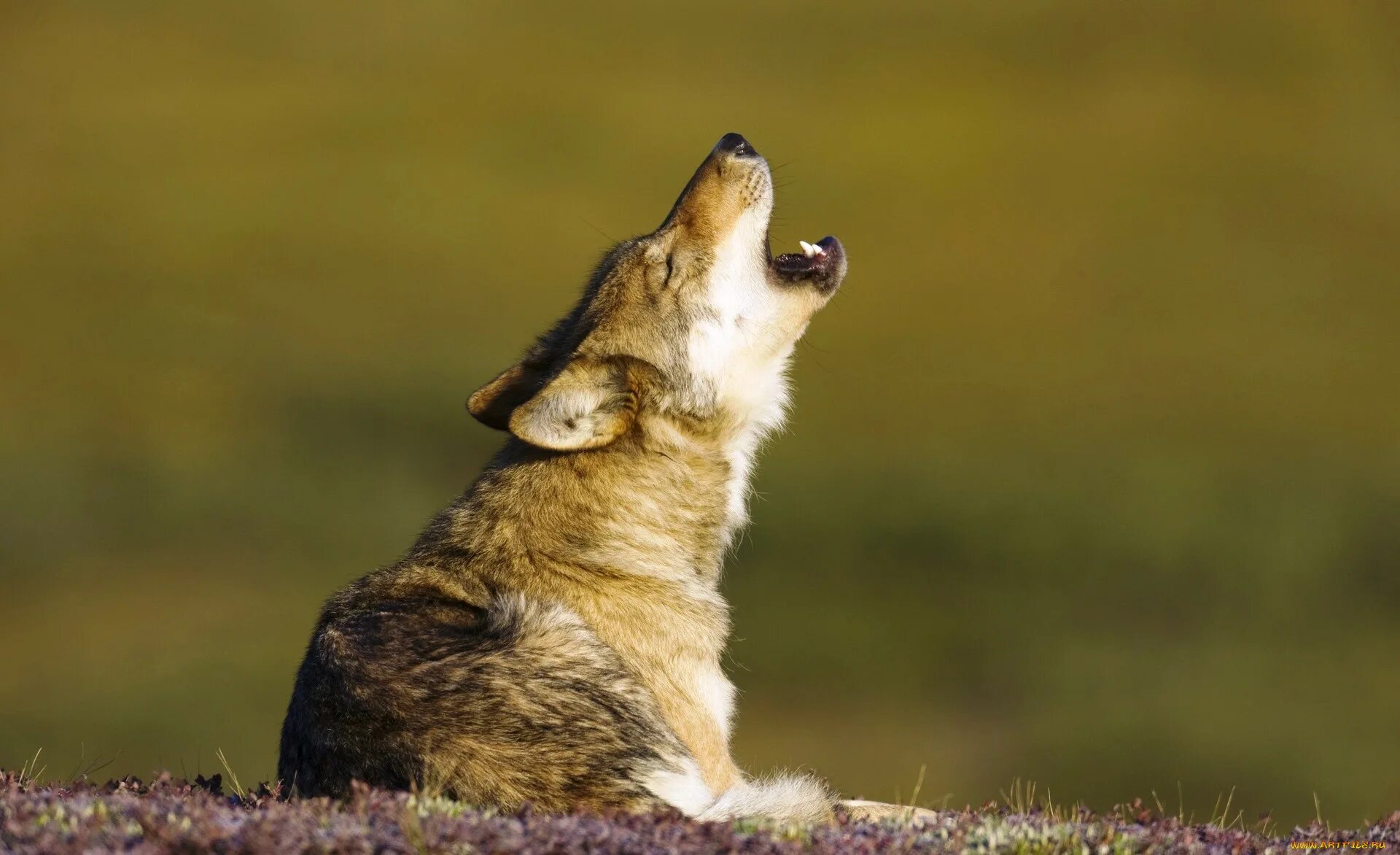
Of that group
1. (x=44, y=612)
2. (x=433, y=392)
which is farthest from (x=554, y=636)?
(x=433, y=392)

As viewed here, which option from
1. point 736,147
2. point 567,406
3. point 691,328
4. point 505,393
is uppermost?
point 736,147

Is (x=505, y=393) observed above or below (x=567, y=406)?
above

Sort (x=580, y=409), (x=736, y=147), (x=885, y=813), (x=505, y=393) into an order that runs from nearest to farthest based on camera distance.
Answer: (x=885, y=813)
(x=580, y=409)
(x=505, y=393)
(x=736, y=147)

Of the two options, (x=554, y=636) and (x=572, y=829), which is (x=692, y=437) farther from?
(x=572, y=829)

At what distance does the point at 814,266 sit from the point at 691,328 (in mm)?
869

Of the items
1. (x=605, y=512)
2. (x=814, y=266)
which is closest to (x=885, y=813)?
Result: (x=605, y=512)

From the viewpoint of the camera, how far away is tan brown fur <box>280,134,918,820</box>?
21.1 feet

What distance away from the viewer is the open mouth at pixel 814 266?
9023 millimetres

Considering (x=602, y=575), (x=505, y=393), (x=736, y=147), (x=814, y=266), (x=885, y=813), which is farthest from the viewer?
(x=736, y=147)

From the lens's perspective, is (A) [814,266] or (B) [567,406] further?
(A) [814,266]

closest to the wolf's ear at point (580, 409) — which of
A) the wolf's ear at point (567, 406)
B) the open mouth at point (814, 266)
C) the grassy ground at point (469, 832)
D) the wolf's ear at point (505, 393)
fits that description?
the wolf's ear at point (567, 406)

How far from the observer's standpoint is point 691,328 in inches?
338

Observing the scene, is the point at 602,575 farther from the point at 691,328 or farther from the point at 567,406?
the point at 691,328

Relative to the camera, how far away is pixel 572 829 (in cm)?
557
